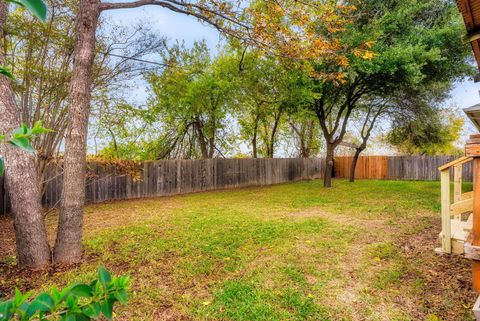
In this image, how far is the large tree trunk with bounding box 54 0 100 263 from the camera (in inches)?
128

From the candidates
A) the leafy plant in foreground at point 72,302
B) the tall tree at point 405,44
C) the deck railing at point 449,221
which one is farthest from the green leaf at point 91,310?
the tall tree at point 405,44

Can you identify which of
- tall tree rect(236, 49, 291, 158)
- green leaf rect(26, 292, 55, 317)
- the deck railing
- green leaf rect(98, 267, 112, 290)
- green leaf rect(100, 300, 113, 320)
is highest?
tall tree rect(236, 49, 291, 158)

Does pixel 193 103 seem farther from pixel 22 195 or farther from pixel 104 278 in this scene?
pixel 104 278

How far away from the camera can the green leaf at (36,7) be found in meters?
0.49

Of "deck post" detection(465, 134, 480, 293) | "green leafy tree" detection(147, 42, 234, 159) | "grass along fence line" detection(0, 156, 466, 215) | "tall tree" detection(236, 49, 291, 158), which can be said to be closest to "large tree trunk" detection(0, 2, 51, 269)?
"grass along fence line" detection(0, 156, 466, 215)

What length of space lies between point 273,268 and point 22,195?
2828 mm

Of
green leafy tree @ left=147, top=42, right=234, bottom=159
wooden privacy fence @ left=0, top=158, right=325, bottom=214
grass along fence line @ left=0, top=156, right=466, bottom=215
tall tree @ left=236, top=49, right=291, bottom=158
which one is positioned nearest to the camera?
wooden privacy fence @ left=0, top=158, right=325, bottom=214

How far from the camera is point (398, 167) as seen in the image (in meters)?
15.9

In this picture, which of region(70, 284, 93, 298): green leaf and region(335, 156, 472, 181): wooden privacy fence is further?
region(335, 156, 472, 181): wooden privacy fence

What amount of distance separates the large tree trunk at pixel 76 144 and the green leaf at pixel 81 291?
308 cm

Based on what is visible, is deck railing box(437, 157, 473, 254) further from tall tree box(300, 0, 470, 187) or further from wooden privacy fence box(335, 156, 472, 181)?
wooden privacy fence box(335, 156, 472, 181)

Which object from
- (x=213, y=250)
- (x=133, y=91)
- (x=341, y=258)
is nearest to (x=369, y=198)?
(x=341, y=258)

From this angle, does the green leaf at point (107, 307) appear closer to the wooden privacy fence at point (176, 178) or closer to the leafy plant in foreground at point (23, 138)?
the leafy plant in foreground at point (23, 138)

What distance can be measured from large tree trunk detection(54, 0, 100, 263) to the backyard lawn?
32 cm
